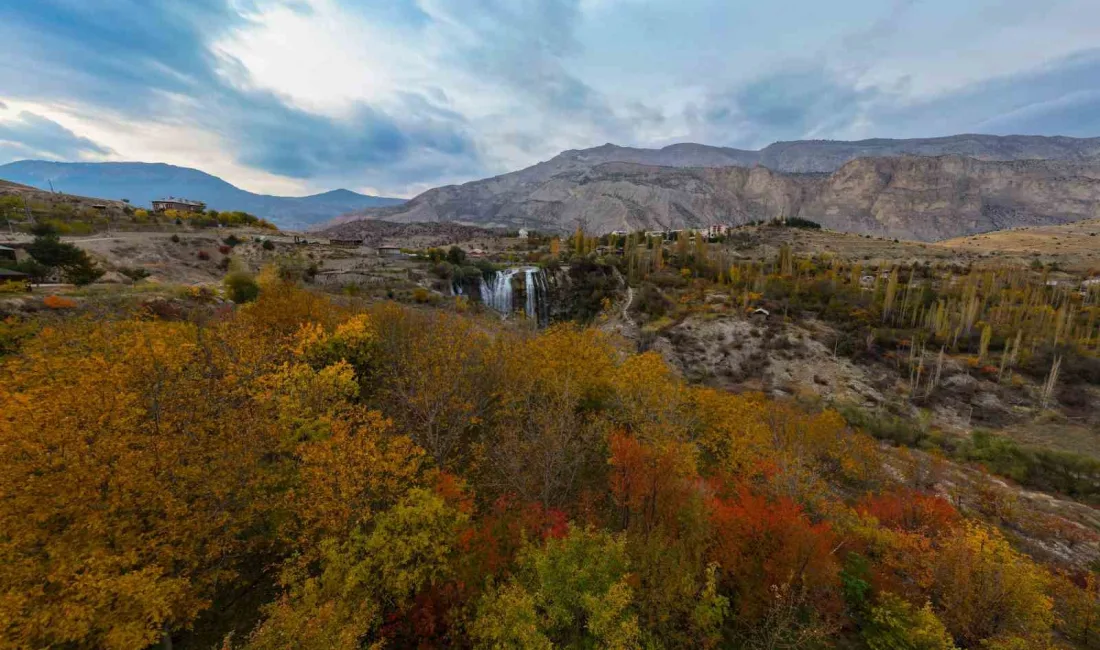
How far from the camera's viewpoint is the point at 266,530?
1448 centimetres

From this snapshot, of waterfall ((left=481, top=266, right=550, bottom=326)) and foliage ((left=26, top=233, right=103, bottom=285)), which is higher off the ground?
foliage ((left=26, top=233, right=103, bottom=285))

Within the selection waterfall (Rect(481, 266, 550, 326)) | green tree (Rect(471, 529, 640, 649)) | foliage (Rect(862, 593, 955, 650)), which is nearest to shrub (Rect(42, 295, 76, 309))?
green tree (Rect(471, 529, 640, 649))

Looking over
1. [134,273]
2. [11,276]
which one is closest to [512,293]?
[134,273]

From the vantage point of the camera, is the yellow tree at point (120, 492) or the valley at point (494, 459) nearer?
the yellow tree at point (120, 492)

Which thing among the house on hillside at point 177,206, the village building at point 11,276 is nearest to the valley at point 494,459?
the village building at point 11,276

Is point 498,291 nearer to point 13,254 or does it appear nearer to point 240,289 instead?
point 240,289

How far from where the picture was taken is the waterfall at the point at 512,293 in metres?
70.8

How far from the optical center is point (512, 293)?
72.7 meters

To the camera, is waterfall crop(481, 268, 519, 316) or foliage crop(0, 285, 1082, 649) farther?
waterfall crop(481, 268, 519, 316)

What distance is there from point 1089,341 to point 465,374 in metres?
85.9

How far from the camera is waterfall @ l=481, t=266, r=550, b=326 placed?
70.8 meters

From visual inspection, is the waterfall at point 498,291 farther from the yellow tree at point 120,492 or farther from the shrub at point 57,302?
the yellow tree at point 120,492

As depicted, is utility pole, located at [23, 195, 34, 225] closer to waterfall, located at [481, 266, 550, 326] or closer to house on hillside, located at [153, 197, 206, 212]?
house on hillside, located at [153, 197, 206, 212]

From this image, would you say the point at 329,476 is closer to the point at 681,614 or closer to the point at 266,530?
the point at 266,530
